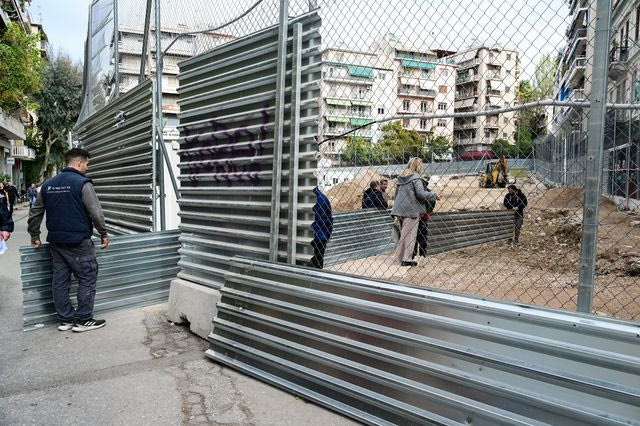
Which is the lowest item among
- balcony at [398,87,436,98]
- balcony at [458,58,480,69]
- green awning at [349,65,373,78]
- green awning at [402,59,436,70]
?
balcony at [398,87,436,98]

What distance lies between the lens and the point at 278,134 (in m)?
4.00

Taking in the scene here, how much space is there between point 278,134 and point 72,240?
8.30ft

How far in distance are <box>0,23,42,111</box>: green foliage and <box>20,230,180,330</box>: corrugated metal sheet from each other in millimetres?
17666

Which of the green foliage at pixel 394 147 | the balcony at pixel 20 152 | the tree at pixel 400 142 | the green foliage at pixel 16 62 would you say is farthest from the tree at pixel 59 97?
the tree at pixel 400 142

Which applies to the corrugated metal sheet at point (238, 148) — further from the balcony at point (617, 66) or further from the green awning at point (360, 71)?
the balcony at point (617, 66)

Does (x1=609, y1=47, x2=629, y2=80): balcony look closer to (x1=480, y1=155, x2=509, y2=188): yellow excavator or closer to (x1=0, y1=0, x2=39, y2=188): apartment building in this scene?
(x1=480, y1=155, x2=509, y2=188): yellow excavator

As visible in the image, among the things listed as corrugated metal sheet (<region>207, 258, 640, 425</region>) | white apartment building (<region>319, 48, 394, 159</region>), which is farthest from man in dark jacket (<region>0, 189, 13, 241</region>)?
white apartment building (<region>319, 48, 394, 159</region>)

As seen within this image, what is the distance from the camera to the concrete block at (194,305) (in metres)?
4.71

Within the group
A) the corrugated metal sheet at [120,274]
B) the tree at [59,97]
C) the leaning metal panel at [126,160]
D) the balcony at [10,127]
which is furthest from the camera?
the tree at [59,97]

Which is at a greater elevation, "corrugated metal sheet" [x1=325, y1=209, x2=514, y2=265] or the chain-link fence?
the chain-link fence

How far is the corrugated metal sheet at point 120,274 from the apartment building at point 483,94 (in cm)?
424

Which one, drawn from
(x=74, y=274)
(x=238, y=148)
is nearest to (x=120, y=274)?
(x=74, y=274)

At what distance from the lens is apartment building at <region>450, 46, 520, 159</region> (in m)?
2.64

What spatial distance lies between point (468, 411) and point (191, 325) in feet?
10.4
